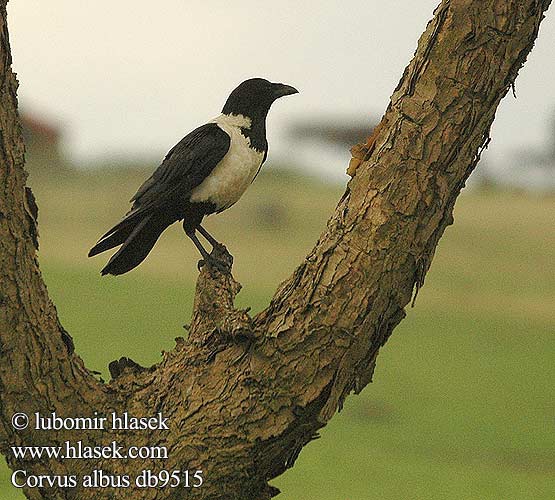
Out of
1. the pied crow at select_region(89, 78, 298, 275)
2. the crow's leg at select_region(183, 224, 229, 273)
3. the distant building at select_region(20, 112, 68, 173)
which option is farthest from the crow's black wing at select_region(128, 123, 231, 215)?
the distant building at select_region(20, 112, 68, 173)

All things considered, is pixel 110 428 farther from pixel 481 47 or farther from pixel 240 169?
pixel 481 47

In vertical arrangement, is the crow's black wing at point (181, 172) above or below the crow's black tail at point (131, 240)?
above

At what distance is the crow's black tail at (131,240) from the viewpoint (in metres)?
1.48

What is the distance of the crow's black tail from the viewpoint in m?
1.48

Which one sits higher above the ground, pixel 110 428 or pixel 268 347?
pixel 268 347

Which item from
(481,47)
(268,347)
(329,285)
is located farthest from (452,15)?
(268,347)

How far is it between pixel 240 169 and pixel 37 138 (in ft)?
6.63

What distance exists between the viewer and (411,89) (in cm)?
133

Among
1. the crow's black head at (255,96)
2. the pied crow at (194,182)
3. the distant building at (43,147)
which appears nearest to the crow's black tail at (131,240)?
the pied crow at (194,182)

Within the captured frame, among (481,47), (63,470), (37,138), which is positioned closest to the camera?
(481,47)

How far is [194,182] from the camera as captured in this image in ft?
4.85

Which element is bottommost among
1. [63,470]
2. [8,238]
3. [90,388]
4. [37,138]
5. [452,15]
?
[63,470]

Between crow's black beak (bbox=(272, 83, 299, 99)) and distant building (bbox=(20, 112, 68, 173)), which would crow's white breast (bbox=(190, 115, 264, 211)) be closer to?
crow's black beak (bbox=(272, 83, 299, 99))

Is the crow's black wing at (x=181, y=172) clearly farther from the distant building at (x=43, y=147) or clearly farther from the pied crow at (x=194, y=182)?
the distant building at (x=43, y=147)
